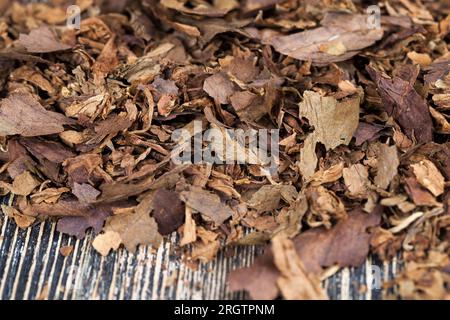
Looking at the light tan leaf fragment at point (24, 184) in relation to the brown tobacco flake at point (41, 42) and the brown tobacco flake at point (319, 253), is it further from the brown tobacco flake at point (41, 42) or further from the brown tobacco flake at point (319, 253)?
the brown tobacco flake at point (319, 253)

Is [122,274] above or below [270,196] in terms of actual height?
below

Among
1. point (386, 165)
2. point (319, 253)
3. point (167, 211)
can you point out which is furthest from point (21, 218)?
point (386, 165)

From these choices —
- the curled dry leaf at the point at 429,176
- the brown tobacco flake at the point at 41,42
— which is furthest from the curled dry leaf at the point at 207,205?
the brown tobacco flake at the point at 41,42

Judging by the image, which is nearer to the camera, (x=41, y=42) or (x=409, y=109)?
(x=409, y=109)

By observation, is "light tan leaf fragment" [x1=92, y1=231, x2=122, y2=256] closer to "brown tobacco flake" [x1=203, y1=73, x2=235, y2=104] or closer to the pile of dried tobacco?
the pile of dried tobacco

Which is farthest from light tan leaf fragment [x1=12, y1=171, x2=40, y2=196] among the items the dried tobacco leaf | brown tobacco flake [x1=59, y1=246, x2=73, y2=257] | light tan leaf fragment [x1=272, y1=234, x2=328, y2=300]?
the dried tobacco leaf

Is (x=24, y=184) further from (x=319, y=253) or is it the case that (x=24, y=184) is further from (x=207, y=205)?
(x=319, y=253)

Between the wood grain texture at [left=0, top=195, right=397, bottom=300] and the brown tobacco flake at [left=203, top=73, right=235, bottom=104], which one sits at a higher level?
the brown tobacco flake at [left=203, top=73, right=235, bottom=104]
